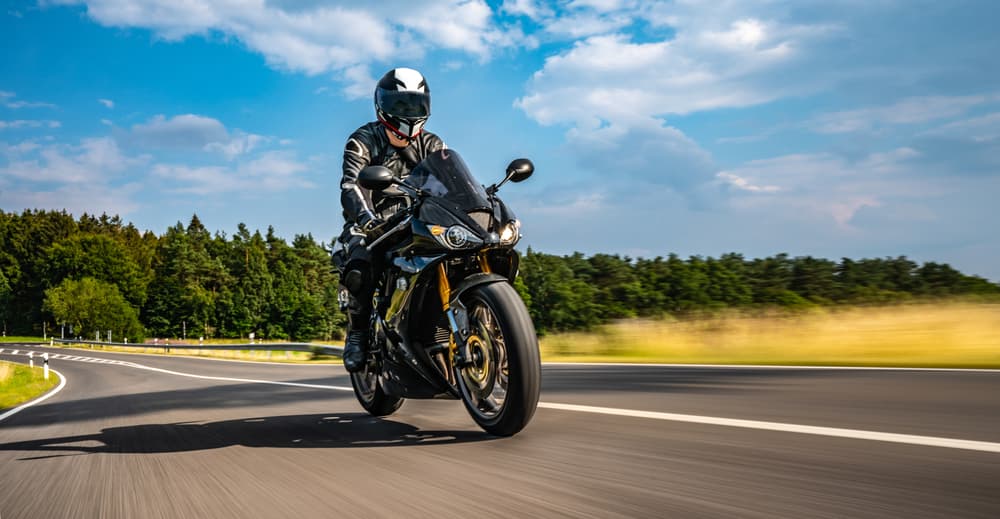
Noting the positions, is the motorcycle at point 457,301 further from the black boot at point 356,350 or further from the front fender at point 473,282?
the black boot at point 356,350

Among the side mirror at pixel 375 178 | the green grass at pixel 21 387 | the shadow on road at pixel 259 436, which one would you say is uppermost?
the side mirror at pixel 375 178

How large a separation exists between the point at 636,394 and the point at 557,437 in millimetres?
2208

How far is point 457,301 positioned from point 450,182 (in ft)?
2.48

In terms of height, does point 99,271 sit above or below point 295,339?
above

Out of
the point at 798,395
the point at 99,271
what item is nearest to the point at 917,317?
the point at 798,395

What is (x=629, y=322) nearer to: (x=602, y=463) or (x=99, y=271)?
(x=602, y=463)

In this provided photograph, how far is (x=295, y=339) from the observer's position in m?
119

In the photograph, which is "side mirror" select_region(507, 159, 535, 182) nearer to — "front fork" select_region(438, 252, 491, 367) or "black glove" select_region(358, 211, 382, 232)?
"front fork" select_region(438, 252, 491, 367)

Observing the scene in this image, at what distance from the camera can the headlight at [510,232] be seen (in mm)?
4020

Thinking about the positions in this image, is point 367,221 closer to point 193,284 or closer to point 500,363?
point 500,363

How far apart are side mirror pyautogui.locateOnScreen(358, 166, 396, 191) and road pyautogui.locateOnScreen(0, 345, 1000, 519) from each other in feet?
4.92

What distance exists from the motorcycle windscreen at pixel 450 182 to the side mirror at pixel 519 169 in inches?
12.6

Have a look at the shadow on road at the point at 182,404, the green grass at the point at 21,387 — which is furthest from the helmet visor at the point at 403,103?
the green grass at the point at 21,387

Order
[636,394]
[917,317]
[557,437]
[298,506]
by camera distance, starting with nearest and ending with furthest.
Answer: [298,506] < [557,437] < [636,394] < [917,317]
